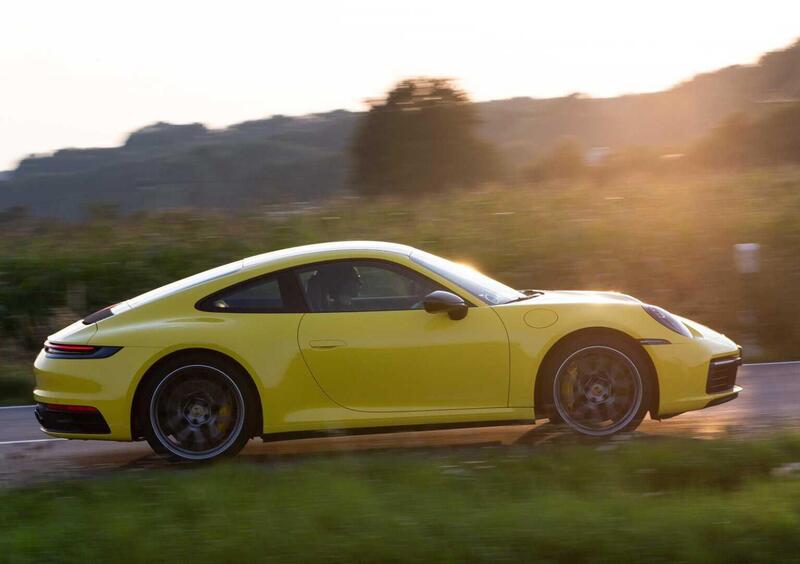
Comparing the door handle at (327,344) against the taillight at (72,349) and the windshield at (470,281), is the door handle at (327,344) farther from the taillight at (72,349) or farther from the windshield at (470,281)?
the taillight at (72,349)

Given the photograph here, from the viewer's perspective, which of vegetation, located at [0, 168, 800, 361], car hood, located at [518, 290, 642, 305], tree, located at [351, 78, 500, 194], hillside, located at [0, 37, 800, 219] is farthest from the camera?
tree, located at [351, 78, 500, 194]

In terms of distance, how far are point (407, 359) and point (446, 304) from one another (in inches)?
16.7

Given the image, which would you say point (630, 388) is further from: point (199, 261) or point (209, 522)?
point (199, 261)

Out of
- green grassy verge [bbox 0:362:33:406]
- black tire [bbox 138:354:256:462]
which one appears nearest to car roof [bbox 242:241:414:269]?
black tire [bbox 138:354:256:462]

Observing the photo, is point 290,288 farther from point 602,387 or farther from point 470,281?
point 602,387

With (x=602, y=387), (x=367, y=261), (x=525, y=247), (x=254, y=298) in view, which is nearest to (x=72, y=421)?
(x=254, y=298)

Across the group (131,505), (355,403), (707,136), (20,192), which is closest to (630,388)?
(355,403)

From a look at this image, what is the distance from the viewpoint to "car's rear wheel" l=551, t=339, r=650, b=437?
705 cm

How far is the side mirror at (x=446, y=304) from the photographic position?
6973 mm

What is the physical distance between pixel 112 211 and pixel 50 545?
11691mm

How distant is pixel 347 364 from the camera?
6926mm

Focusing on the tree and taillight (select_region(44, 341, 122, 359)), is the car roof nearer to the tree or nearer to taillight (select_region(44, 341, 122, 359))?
taillight (select_region(44, 341, 122, 359))

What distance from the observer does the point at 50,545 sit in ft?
16.2

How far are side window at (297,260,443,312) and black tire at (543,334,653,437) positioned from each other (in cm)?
99
